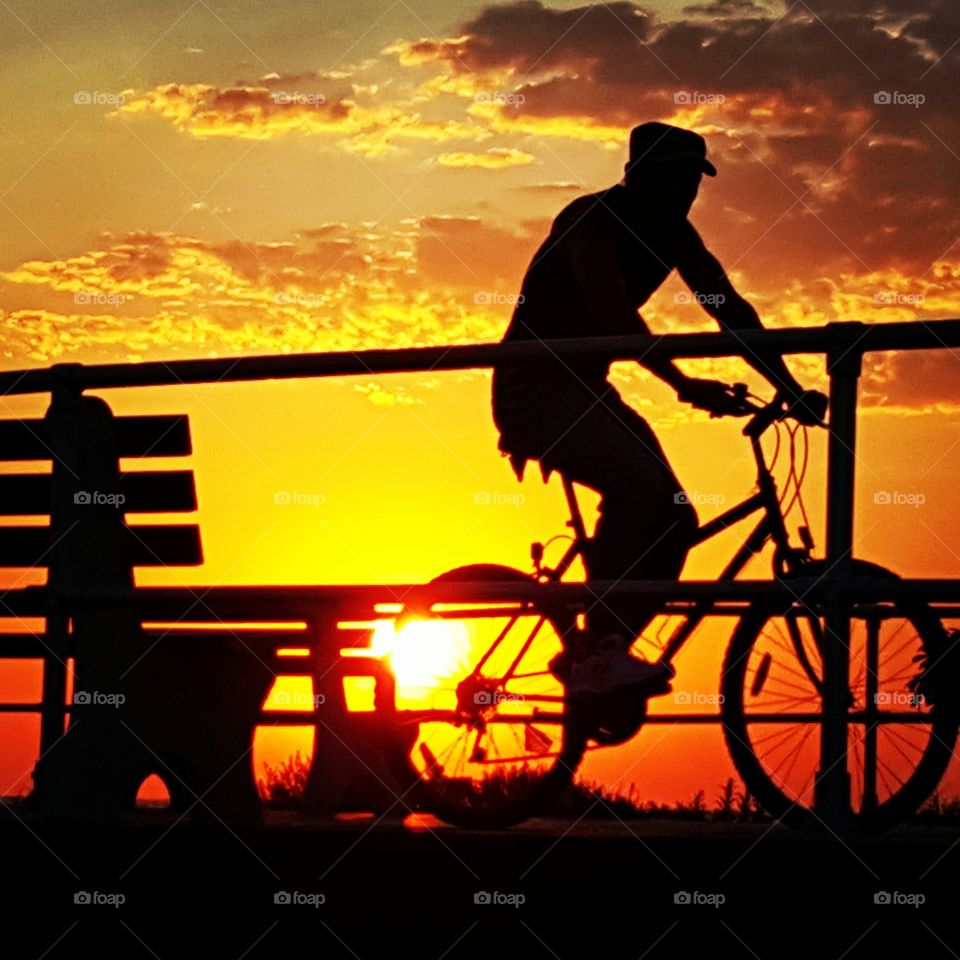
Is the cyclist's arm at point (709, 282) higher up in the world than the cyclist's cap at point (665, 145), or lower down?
lower down

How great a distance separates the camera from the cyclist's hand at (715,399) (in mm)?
7496

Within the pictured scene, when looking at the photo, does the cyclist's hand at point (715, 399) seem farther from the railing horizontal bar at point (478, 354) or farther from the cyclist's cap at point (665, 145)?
the railing horizontal bar at point (478, 354)

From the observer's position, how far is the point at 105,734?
7156 mm

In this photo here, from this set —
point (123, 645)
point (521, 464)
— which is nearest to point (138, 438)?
point (123, 645)

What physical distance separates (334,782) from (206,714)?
160 cm

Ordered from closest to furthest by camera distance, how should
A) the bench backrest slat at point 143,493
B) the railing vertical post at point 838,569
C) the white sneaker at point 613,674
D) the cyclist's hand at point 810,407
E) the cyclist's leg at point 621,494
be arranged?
the railing vertical post at point 838,569
the cyclist's hand at point 810,407
the white sneaker at point 613,674
the cyclist's leg at point 621,494
the bench backrest slat at point 143,493

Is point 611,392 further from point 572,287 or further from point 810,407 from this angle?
point 810,407

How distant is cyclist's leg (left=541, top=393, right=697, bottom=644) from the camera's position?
732 cm

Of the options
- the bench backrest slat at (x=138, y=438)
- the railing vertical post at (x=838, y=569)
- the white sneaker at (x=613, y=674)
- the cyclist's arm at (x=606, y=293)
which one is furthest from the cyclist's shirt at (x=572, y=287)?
the railing vertical post at (x=838, y=569)

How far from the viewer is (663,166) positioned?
7355 millimetres

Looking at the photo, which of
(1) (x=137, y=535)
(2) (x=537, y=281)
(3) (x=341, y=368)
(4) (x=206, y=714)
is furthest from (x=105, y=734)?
(2) (x=537, y=281)

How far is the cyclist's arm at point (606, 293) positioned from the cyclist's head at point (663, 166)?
28 centimetres

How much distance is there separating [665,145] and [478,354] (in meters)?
1.49

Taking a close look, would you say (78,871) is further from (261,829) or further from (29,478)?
(29,478)
